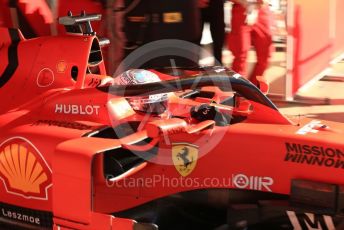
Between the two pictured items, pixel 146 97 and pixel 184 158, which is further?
pixel 146 97

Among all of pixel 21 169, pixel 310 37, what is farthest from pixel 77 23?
pixel 310 37

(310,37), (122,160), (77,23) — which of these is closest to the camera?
(122,160)

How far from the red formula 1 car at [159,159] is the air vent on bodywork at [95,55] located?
275mm

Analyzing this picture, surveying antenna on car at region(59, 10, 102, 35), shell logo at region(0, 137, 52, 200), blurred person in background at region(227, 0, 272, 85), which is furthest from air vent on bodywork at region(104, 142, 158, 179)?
blurred person in background at region(227, 0, 272, 85)

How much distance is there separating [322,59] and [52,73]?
16.4 feet

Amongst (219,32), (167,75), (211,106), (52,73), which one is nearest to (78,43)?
(52,73)

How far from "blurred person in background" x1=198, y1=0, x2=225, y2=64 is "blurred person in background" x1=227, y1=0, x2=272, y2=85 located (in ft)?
0.34

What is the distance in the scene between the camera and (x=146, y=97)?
2.85 m

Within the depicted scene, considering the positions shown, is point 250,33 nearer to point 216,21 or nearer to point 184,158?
point 216,21

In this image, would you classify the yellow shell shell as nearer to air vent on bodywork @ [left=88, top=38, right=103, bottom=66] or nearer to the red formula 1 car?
the red formula 1 car

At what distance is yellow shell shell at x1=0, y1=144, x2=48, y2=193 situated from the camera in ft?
9.36

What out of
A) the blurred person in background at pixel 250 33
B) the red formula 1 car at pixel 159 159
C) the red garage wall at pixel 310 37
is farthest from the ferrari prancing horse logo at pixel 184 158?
the red garage wall at pixel 310 37

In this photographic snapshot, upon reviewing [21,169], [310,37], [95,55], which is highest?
[95,55]

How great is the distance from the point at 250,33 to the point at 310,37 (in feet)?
5.84
